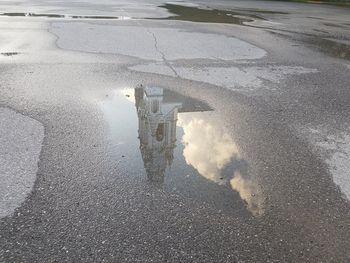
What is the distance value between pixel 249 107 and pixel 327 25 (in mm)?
13262

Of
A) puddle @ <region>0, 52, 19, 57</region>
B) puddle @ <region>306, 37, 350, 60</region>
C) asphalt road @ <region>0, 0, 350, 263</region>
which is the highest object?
puddle @ <region>306, 37, 350, 60</region>

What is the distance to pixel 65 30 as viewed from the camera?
11.3m

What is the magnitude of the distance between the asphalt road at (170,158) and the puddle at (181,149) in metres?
0.02

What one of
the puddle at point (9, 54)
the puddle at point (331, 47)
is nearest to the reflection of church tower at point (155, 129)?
the puddle at point (9, 54)

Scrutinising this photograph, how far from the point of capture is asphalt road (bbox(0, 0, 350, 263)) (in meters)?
2.76

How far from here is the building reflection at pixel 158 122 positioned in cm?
390

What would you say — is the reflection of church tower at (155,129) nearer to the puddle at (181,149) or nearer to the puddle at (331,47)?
the puddle at (181,149)

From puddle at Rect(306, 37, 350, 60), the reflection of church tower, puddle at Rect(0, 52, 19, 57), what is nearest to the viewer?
the reflection of church tower

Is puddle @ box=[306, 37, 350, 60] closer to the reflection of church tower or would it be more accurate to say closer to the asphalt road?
the asphalt road

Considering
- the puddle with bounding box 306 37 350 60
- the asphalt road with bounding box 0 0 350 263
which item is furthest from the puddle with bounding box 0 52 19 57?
the puddle with bounding box 306 37 350 60

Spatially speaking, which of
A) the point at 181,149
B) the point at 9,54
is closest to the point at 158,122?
the point at 181,149

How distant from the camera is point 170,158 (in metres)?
4.02

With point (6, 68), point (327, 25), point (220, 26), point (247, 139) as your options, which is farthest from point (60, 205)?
point (327, 25)

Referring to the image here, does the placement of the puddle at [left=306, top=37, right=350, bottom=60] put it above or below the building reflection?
above
